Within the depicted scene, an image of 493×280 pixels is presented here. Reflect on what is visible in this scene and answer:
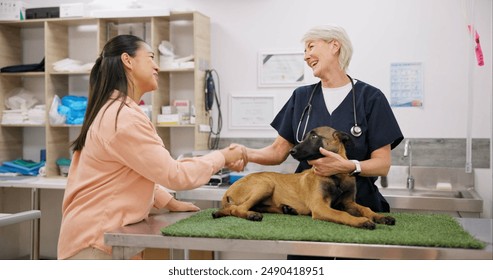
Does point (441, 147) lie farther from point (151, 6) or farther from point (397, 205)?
point (151, 6)

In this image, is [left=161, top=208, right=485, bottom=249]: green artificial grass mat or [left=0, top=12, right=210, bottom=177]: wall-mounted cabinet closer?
[left=161, top=208, right=485, bottom=249]: green artificial grass mat

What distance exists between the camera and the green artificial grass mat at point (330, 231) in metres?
1.69

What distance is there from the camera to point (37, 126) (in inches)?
215

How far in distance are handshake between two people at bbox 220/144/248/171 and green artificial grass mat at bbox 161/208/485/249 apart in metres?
0.30

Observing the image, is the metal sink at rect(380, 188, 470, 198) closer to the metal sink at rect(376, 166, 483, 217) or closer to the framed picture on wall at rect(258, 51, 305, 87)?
the metal sink at rect(376, 166, 483, 217)

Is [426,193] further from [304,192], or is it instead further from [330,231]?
[330,231]

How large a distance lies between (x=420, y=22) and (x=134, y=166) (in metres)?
3.41

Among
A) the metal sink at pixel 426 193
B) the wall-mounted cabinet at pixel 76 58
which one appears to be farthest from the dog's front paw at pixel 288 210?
the wall-mounted cabinet at pixel 76 58

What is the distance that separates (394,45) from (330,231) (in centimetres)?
318

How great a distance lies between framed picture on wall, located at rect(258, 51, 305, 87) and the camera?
4.84 metres

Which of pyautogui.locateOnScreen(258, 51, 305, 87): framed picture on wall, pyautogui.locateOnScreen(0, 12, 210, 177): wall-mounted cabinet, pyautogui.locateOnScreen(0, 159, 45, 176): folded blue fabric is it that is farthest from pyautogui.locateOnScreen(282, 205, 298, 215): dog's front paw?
pyautogui.locateOnScreen(0, 159, 45, 176): folded blue fabric

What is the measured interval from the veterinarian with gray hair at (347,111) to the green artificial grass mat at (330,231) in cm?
30

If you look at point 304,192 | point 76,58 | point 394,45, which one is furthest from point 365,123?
point 76,58

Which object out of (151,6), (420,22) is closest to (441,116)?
(420,22)
